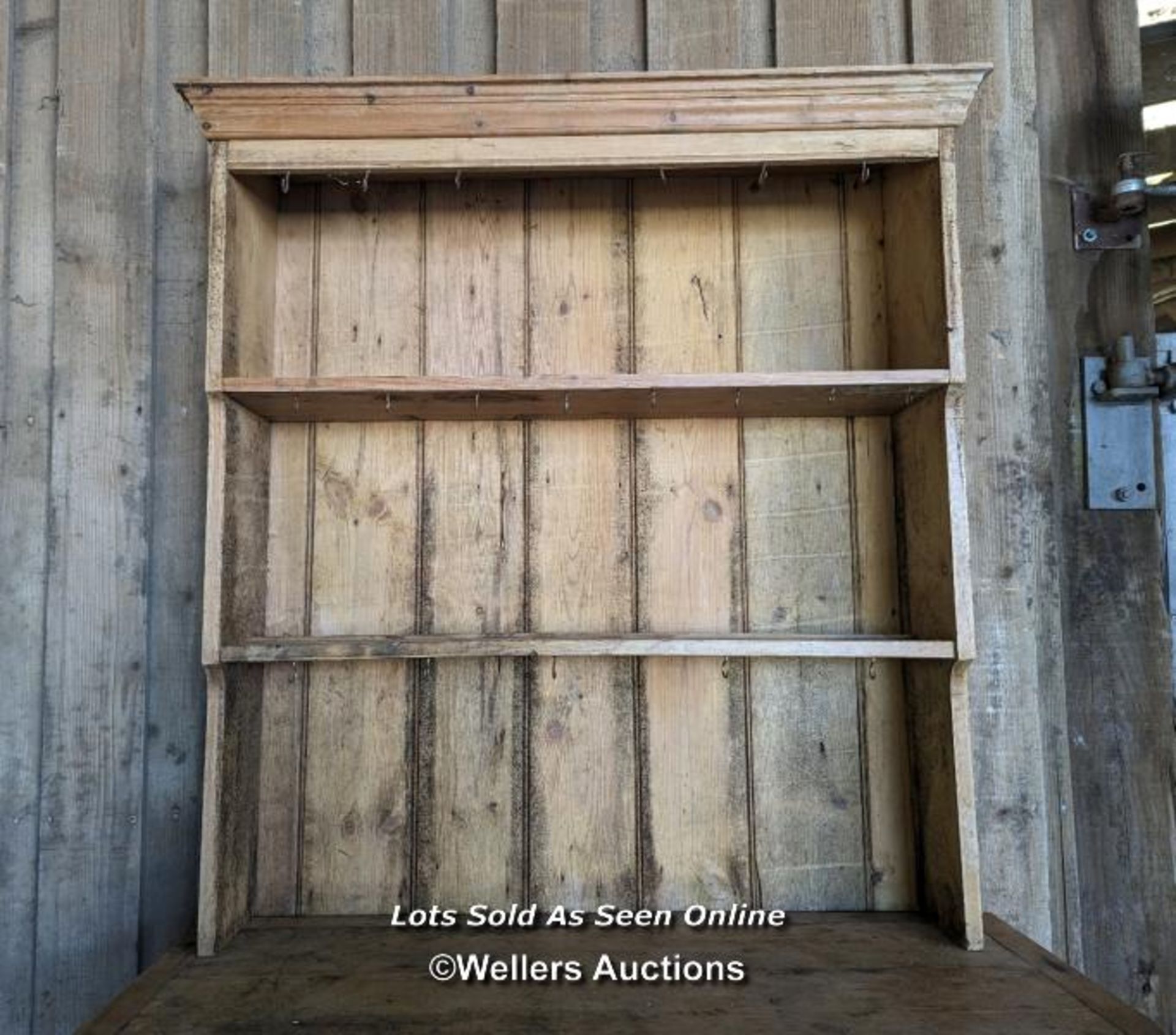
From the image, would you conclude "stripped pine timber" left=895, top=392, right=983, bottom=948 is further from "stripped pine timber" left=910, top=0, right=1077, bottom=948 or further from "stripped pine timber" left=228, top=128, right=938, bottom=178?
"stripped pine timber" left=228, top=128, right=938, bottom=178

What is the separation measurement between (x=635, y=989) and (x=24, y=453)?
4.31 ft

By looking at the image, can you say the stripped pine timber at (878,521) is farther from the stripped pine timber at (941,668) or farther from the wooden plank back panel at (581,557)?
the wooden plank back panel at (581,557)

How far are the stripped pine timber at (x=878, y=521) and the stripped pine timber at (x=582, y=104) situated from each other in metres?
0.14

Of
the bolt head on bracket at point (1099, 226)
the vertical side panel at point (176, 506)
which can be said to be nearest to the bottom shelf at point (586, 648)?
the vertical side panel at point (176, 506)

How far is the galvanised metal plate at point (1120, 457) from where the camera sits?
136 centimetres

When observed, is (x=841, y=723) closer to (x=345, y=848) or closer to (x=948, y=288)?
(x=948, y=288)

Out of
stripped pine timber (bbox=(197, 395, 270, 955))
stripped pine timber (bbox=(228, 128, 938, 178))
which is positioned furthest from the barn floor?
stripped pine timber (bbox=(228, 128, 938, 178))

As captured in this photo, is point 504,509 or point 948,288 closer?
point 948,288

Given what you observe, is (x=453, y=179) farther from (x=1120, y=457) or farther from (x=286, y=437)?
A: (x=1120, y=457)

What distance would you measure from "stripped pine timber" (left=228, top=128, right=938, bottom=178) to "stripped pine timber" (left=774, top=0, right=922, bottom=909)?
0.12m

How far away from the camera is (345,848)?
1.28m

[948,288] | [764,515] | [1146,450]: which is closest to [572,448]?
[764,515]

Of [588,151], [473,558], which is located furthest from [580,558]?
[588,151]

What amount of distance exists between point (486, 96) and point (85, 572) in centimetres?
102
